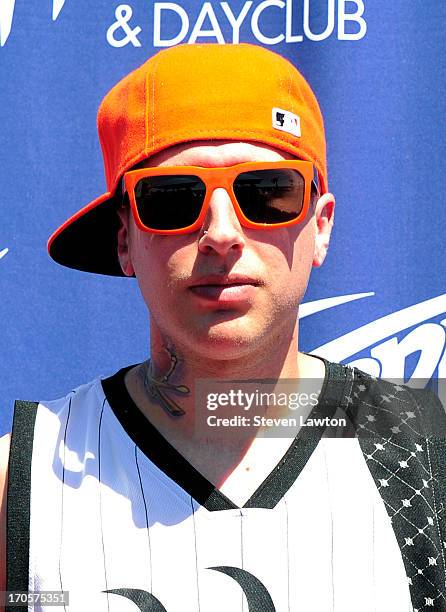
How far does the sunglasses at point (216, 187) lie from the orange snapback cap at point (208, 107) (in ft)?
0.15

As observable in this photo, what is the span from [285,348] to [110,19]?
82cm

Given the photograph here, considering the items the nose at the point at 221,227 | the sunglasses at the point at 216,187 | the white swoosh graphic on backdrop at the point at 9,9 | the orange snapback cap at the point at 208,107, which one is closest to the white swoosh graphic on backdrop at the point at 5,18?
the white swoosh graphic on backdrop at the point at 9,9

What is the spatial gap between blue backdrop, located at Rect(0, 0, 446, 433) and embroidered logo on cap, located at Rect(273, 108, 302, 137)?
0.49 meters

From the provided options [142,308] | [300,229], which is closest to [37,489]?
[300,229]

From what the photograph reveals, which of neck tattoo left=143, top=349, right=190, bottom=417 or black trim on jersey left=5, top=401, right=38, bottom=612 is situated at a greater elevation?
neck tattoo left=143, top=349, right=190, bottom=417

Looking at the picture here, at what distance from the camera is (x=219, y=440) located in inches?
49.6

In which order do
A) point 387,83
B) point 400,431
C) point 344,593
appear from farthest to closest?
1. point 387,83
2. point 400,431
3. point 344,593

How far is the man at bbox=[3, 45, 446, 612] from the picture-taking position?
114cm

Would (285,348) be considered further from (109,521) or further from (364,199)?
(364,199)

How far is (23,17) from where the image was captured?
5.66 ft

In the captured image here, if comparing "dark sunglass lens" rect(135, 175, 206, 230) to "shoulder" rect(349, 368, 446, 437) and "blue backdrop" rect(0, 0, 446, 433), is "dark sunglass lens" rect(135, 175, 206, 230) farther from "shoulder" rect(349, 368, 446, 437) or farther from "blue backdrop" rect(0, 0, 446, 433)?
"blue backdrop" rect(0, 0, 446, 433)

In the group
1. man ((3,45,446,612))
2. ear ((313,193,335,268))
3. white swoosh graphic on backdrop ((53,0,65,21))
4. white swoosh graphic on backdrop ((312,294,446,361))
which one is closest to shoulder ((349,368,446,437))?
man ((3,45,446,612))

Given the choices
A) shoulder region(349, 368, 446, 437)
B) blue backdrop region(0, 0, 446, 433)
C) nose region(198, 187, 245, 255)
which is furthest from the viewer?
blue backdrop region(0, 0, 446, 433)

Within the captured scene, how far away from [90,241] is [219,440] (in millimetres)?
380
